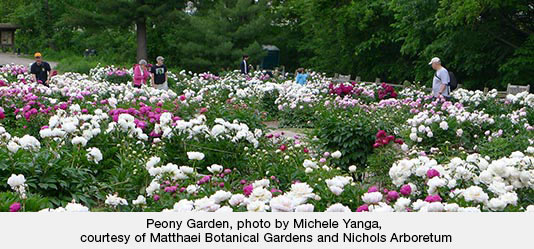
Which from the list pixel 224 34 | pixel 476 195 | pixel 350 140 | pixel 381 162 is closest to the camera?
pixel 476 195

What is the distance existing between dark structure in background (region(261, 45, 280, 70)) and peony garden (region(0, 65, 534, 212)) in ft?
72.0

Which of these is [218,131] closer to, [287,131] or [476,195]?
[476,195]

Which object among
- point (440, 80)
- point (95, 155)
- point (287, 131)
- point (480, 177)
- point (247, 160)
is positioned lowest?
point (287, 131)

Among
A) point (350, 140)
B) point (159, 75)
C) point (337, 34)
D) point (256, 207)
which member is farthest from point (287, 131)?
point (337, 34)

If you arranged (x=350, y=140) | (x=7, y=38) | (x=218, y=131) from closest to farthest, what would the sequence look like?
(x=218, y=131) < (x=350, y=140) < (x=7, y=38)

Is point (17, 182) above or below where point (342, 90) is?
below

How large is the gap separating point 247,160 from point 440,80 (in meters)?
5.38

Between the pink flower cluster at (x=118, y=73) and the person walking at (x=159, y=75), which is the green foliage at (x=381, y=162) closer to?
the person walking at (x=159, y=75)

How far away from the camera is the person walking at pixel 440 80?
10664 millimetres

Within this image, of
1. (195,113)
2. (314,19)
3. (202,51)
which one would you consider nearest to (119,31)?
(202,51)

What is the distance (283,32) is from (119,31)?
393 inches

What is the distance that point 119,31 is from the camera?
3878 cm

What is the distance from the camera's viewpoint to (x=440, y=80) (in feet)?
35.6

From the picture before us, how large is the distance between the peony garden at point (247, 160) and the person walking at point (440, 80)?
263 millimetres
